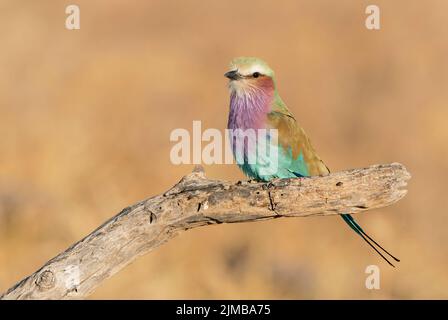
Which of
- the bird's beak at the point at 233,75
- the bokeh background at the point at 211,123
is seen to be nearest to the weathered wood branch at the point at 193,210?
the bird's beak at the point at 233,75

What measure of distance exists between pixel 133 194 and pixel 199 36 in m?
3.10

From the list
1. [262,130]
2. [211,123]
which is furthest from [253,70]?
[211,123]

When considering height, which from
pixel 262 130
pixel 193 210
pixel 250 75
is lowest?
pixel 193 210

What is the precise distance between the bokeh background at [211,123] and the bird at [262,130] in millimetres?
3591

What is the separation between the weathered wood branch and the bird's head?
1215 millimetres

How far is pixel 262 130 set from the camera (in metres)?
6.14

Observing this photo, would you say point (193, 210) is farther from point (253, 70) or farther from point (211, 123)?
point (211, 123)

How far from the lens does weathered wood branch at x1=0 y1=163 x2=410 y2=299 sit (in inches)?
191

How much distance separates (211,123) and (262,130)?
212 inches

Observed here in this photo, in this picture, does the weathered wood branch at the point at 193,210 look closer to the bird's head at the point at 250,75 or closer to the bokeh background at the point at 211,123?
the bird's head at the point at 250,75

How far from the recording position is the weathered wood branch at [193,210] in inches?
191


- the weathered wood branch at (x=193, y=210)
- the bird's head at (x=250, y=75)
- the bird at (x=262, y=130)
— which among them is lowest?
the weathered wood branch at (x=193, y=210)
